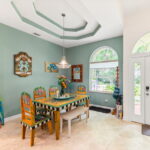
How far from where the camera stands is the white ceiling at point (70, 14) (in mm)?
2340

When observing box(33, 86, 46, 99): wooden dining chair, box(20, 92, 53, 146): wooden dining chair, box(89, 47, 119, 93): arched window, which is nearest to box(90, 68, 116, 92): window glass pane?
box(89, 47, 119, 93): arched window

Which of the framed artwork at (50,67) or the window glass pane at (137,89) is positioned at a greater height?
the framed artwork at (50,67)

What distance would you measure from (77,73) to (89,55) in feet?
3.48

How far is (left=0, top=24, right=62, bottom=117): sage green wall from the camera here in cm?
313

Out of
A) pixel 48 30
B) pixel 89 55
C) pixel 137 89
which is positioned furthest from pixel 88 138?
pixel 48 30

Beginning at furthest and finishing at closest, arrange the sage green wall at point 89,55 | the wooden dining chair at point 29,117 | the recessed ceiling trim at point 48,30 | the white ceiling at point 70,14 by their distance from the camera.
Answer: the sage green wall at point 89,55, the recessed ceiling trim at point 48,30, the white ceiling at point 70,14, the wooden dining chair at point 29,117

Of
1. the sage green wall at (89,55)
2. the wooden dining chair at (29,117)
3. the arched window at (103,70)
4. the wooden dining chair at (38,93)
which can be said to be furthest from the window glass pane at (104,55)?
the wooden dining chair at (29,117)

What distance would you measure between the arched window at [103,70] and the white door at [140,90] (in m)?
0.92

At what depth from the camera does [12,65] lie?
3.32 m

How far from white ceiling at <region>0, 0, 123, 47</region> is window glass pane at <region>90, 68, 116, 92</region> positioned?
1.51 meters

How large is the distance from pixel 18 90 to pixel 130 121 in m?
3.69

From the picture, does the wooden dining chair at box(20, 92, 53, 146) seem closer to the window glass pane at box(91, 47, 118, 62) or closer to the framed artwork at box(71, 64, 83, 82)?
the framed artwork at box(71, 64, 83, 82)

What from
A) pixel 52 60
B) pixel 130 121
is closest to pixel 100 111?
pixel 130 121

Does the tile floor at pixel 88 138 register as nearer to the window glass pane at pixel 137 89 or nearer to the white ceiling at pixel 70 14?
the window glass pane at pixel 137 89
